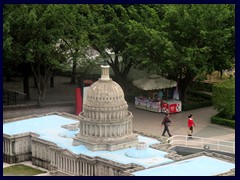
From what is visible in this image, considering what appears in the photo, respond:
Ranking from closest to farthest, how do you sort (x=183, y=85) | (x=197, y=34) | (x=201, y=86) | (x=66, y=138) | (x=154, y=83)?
(x=66, y=138) < (x=197, y=34) < (x=154, y=83) < (x=183, y=85) < (x=201, y=86)

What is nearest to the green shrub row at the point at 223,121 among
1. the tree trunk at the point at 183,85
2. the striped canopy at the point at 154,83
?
the tree trunk at the point at 183,85

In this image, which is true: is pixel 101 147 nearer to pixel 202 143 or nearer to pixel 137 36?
pixel 202 143

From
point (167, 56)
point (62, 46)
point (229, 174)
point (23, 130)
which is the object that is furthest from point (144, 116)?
point (229, 174)

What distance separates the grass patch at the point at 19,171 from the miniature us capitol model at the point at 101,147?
2.11 ft

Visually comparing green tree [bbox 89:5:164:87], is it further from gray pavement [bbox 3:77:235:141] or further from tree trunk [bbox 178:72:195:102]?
gray pavement [bbox 3:77:235:141]

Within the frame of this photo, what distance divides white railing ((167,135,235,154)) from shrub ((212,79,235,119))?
4963mm

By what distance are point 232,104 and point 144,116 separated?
6537 mm

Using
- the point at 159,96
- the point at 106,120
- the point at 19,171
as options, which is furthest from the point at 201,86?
the point at 19,171

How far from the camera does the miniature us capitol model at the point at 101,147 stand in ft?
114

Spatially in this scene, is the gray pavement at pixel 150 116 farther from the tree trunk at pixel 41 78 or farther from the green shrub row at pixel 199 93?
Answer: the green shrub row at pixel 199 93

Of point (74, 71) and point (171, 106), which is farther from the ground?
point (74, 71)

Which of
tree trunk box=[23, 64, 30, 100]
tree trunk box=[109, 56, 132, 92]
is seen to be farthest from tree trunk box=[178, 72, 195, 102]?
tree trunk box=[23, 64, 30, 100]

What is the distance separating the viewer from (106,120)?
37750 mm

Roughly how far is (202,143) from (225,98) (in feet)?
21.0
